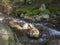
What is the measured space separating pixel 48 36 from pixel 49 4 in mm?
5575

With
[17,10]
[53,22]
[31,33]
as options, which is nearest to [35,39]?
[31,33]

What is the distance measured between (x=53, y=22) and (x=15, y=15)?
106 inches

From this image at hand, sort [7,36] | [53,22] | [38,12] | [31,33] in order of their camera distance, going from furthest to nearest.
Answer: [38,12], [53,22], [31,33], [7,36]

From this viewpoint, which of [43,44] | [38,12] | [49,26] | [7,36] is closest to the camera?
[7,36]

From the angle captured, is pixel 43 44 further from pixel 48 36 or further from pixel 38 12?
pixel 38 12

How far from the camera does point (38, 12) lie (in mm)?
11039

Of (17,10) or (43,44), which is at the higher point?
(17,10)

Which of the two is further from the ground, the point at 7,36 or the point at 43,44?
the point at 7,36

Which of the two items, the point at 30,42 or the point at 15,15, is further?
the point at 15,15

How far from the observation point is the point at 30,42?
21.8 feet

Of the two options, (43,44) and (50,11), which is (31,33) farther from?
(50,11)

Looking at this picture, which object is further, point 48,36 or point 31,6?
point 31,6

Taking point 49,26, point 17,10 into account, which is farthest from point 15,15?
point 49,26

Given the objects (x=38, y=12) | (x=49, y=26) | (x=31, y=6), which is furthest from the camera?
(x=31, y=6)
